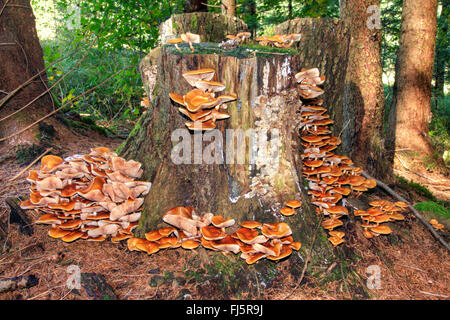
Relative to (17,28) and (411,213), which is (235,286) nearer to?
(411,213)

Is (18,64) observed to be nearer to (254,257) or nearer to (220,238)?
(220,238)

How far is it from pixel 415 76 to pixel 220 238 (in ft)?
26.3

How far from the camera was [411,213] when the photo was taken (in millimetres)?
4500

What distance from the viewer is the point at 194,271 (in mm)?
3139

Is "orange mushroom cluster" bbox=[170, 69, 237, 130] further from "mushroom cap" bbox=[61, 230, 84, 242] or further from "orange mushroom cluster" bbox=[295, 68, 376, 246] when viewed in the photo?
"mushroom cap" bbox=[61, 230, 84, 242]

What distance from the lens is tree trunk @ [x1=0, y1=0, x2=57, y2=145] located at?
5367mm

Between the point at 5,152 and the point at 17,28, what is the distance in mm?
2491

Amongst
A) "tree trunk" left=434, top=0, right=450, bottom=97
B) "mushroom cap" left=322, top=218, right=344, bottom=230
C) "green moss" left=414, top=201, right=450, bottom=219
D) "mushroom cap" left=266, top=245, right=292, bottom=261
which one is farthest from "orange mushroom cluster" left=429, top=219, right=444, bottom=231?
"tree trunk" left=434, top=0, right=450, bottom=97

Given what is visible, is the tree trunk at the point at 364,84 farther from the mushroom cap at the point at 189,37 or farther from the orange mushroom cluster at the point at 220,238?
the mushroom cap at the point at 189,37

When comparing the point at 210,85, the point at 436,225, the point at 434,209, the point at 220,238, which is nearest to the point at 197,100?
the point at 210,85

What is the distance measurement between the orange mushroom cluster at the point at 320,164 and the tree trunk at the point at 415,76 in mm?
4949

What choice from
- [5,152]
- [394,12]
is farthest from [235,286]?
[394,12]

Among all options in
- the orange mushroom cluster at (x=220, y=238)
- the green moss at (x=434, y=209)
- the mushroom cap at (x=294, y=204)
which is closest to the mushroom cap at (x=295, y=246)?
the orange mushroom cluster at (x=220, y=238)

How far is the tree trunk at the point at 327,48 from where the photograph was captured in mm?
5207
